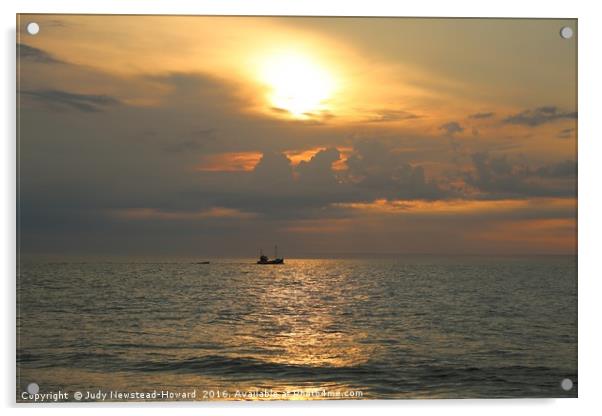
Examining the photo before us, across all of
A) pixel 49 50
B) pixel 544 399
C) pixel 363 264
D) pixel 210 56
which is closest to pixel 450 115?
pixel 363 264

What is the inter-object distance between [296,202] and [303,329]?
105 centimetres

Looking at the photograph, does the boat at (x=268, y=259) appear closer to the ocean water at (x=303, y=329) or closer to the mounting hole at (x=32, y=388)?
the ocean water at (x=303, y=329)

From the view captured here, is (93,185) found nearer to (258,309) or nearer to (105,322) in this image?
(105,322)

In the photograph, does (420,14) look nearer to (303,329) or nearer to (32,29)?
(303,329)

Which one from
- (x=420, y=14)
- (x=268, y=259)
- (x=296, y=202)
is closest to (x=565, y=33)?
(x=420, y=14)

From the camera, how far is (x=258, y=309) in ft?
20.3

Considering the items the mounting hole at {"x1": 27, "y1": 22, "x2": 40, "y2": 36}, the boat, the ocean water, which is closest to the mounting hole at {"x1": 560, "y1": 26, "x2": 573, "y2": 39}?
the ocean water

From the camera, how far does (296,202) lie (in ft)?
20.0

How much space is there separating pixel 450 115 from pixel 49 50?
3.17 meters

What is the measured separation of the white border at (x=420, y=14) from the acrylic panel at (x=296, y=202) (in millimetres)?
77

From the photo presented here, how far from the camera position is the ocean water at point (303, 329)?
5.54m

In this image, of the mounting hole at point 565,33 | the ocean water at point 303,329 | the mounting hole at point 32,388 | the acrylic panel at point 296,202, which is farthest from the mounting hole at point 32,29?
the mounting hole at point 565,33

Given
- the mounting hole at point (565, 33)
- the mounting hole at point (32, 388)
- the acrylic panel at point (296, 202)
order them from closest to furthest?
the mounting hole at point (32, 388) < the acrylic panel at point (296, 202) < the mounting hole at point (565, 33)

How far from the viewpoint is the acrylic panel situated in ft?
18.4
